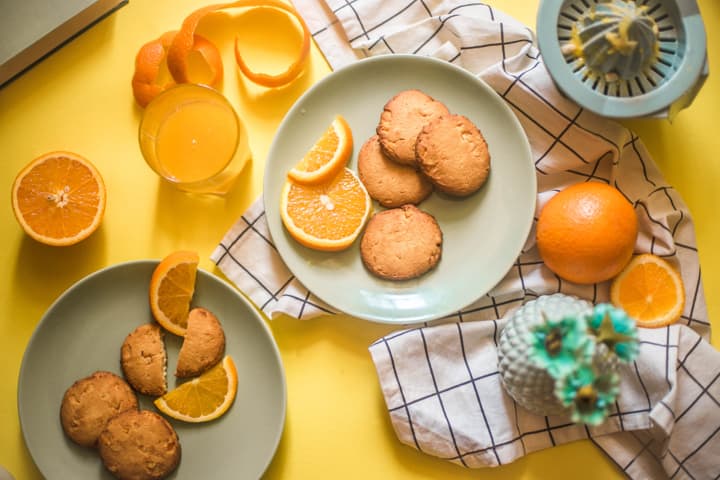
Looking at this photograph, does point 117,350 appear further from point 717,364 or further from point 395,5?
point 717,364

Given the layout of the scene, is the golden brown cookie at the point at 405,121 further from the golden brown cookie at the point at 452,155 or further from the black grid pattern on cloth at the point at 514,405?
the black grid pattern on cloth at the point at 514,405

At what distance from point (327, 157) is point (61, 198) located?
1.86 feet

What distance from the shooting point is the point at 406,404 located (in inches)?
54.7

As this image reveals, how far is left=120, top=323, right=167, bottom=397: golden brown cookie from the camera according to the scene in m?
1.40

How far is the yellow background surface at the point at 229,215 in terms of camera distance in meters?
1.44

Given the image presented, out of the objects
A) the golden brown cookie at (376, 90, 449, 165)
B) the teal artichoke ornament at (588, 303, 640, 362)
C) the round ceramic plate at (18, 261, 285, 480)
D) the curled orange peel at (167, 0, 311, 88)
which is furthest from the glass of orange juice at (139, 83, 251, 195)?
the teal artichoke ornament at (588, 303, 640, 362)

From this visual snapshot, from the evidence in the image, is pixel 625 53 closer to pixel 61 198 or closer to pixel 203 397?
pixel 203 397

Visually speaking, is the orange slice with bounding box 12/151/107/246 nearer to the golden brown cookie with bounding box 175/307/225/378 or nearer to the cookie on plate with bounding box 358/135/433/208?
the golden brown cookie with bounding box 175/307/225/378

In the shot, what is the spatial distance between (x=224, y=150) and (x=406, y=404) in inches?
25.1

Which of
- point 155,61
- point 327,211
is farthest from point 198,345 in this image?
point 155,61

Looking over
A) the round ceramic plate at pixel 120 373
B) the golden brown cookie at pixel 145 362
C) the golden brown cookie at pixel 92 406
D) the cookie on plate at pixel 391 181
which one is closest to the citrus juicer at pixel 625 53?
the cookie on plate at pixel 391 181

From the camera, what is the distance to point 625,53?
1.24 metres

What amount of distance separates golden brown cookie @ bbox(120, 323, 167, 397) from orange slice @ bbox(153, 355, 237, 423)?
0.03 meters

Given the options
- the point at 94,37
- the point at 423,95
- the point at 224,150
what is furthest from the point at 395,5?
the point at 94,37
